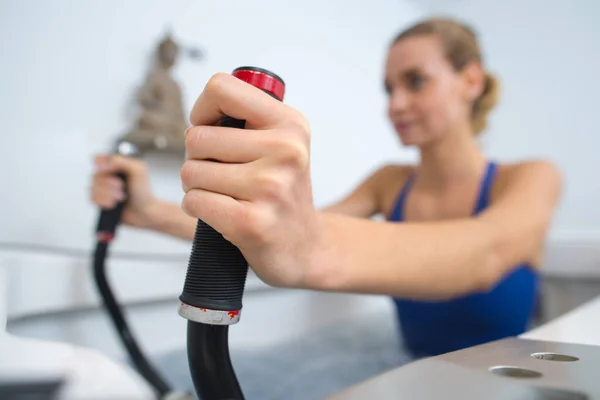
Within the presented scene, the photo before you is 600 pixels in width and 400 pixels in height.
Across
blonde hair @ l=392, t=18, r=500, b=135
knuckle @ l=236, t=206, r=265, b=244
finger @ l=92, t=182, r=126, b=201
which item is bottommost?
finger @ l=92, t=182, r=126, b=201

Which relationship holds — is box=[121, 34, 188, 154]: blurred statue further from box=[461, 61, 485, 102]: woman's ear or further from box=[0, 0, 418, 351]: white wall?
box=[461, 61, 485, 102]: woman's ear

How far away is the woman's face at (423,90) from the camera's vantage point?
2.80 ft

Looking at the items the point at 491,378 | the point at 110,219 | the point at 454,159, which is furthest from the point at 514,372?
the point at 454,159

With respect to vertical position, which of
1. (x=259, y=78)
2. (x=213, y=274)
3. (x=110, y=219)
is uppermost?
(x=259, y=78)

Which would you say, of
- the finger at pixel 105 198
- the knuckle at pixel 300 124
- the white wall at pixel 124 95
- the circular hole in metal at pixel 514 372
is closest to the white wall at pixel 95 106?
the white wall at pixel 124 95

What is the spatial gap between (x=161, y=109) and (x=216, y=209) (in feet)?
2.42

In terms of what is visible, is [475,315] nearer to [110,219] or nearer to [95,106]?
[110,219]

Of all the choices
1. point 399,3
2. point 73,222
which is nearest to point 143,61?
point 73,222

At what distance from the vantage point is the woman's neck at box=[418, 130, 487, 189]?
3.08 ft

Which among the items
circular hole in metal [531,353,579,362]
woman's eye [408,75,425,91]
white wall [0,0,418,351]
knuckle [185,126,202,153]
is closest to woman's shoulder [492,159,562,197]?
woman's eye [408,75,425,91]

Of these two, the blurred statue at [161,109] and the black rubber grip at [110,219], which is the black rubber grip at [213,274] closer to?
the black rubber grip at [110,219]

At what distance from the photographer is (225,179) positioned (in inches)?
→ 10.9

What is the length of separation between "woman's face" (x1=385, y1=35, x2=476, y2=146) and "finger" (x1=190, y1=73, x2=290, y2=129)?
25.0 inches

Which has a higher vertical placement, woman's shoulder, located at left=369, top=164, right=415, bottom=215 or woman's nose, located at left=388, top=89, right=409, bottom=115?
woman's nose, located at left=388, top=89, right=409, bottom=115
